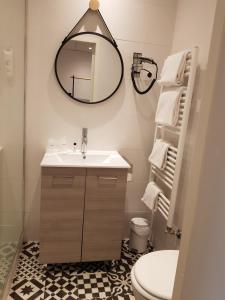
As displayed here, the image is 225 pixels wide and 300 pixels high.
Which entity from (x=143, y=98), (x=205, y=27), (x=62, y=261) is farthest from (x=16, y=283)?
(x=205, y=27)

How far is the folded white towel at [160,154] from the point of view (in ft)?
6.16

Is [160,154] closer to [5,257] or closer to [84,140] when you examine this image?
[84,140]

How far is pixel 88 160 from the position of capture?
2.09 metres

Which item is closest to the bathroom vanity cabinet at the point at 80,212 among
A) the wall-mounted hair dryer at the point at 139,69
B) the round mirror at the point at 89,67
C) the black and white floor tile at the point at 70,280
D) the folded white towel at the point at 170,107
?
the black and white floor tile at the point at 70,280

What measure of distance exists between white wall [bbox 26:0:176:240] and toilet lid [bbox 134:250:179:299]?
3.21ft

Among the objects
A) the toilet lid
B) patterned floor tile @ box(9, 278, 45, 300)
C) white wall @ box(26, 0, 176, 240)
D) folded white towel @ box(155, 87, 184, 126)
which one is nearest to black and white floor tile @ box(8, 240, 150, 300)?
patterned floor tile @ box(9, 278, 45, 300)

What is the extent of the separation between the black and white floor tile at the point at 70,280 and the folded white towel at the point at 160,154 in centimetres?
91

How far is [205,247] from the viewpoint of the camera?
664mm

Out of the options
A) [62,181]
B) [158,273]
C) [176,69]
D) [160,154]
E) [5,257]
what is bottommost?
[5,257]

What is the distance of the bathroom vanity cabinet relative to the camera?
180cm

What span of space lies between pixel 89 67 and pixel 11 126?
818 millimetres

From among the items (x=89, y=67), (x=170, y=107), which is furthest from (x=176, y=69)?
(x=89, y=67)

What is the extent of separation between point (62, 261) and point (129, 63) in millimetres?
1703

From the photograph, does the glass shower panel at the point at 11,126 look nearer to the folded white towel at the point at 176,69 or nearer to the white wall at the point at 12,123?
the white wall at the point at 12,123
